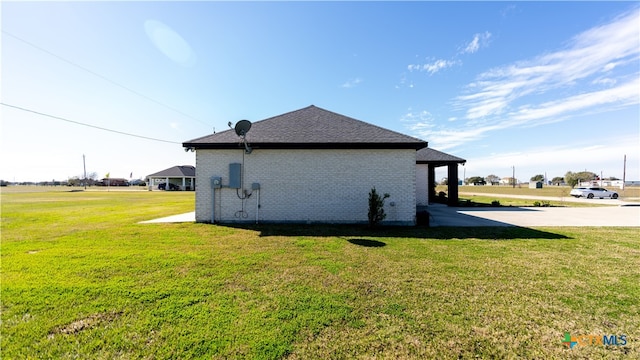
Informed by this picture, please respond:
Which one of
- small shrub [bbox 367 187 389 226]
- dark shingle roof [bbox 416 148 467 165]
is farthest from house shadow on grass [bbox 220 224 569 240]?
dark shingle roof [bbox 416 148 467 165]

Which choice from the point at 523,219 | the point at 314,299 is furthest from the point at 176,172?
the point at 523,219

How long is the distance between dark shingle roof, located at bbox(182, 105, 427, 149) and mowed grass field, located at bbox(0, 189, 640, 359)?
4.19m

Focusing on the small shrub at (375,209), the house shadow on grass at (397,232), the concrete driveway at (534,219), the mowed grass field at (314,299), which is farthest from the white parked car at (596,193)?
the small shrub at (375,209)

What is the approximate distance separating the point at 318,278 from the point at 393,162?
6587mm

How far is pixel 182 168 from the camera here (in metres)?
50.4

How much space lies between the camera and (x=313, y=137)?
9.85m

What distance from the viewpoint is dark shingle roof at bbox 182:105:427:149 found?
946 centimetres

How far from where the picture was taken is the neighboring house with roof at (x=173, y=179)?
46.9 m

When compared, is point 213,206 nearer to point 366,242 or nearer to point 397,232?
point 366,242

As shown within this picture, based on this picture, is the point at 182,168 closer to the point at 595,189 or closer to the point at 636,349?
the point at 636,349

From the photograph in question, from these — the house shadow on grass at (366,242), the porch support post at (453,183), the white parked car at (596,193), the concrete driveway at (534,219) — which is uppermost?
the porch support post at (453,183)

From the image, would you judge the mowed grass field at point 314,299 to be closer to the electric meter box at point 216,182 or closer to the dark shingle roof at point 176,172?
the electric meter box at point 216,182

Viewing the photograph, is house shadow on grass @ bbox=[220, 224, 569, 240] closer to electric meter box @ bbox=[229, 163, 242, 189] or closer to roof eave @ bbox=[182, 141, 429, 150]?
electric meter box @ bbox=[229, 163, 242, 189]

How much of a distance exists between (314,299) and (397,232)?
5.56 m
